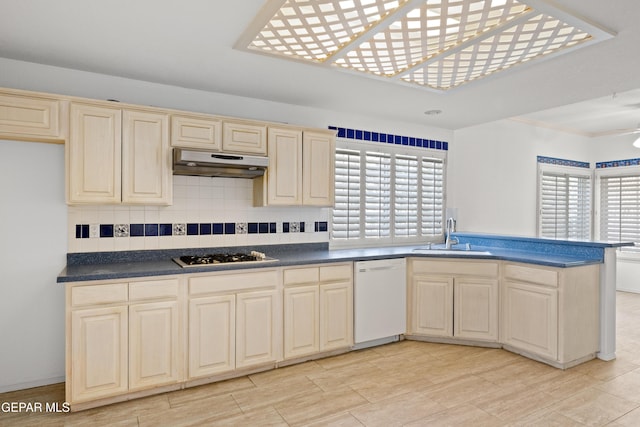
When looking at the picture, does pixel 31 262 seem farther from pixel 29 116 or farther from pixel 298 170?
pixel 298 170

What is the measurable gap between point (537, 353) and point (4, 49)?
15.5ft

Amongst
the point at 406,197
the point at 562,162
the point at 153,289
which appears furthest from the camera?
the point at 562,162

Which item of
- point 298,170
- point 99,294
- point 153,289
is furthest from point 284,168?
point 99,294

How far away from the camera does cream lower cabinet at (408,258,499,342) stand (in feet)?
12.3

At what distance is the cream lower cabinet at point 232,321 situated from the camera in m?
2.90

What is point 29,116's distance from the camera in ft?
8.62

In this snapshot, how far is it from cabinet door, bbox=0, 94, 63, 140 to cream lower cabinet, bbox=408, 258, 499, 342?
3.21 metres

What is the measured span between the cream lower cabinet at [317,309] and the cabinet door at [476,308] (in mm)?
1091

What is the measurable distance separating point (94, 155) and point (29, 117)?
1.45 feet

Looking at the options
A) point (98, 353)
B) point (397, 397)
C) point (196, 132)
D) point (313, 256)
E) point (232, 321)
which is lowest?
point (397, 397)

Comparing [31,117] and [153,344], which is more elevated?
[31,117]

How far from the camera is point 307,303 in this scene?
335 centimetres

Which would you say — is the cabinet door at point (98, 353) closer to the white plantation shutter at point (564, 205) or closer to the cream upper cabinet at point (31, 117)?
the cream upper cabinet at point (31, 117)

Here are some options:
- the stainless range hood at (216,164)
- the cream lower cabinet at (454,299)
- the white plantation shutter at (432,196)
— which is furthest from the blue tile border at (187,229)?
the white plantation shutter at (432,196)
